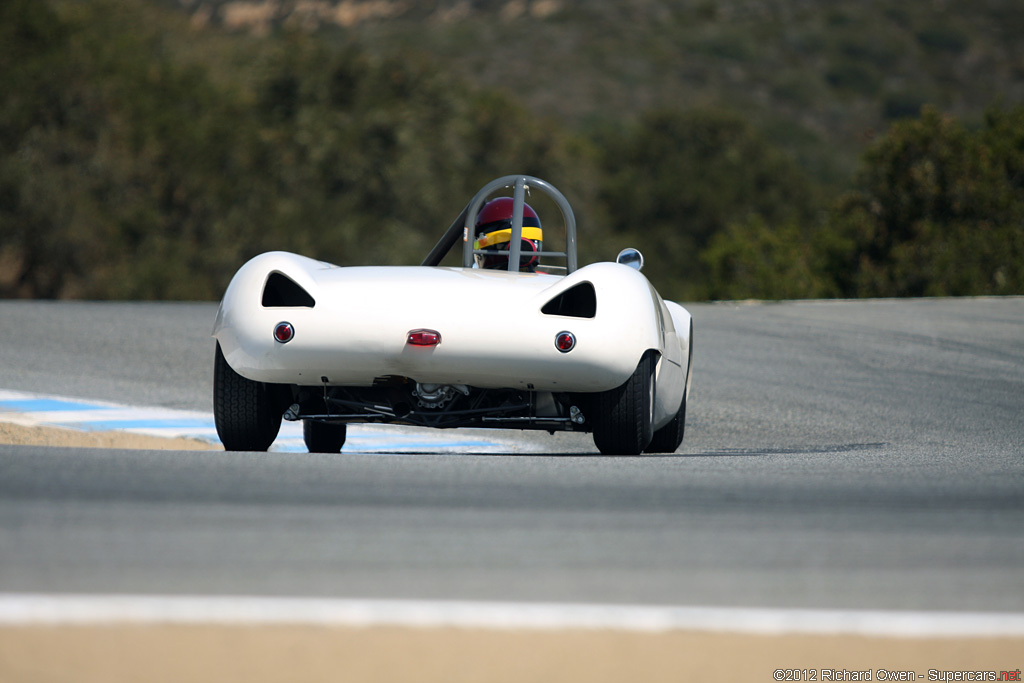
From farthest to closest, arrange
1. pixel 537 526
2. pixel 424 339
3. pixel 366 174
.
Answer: pixel 366 174 < pixel 424 339 < pixel 537 526

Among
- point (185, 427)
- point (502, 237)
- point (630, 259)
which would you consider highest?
point (502, 237)

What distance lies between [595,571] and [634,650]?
0.71 m

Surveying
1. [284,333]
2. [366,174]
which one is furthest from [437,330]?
[366,174]

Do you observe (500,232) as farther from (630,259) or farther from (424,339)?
(424,339)

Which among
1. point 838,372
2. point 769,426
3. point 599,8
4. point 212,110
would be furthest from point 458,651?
point 599,8

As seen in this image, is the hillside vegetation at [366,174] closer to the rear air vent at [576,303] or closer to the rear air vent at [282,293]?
the rear air vent at [576,303]

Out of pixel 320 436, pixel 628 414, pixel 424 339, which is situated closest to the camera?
pixel 424 339

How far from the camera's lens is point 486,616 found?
2.98 meters

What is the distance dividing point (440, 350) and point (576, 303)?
2.69 feet

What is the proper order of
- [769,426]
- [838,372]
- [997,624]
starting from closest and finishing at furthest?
[997,624] → [769,426] → [838,372]

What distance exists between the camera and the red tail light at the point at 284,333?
6.02 meters

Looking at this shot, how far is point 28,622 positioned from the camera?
2795mm

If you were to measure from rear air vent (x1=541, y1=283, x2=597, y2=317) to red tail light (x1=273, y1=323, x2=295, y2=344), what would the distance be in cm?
110

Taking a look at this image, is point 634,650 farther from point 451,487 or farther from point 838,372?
point 838,372
